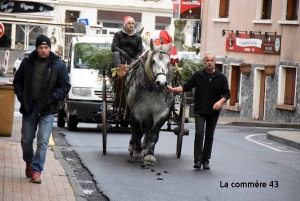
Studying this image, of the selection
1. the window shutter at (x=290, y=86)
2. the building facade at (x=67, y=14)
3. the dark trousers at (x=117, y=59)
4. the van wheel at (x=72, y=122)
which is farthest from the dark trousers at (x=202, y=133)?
the building facade at (x=67, y=14)

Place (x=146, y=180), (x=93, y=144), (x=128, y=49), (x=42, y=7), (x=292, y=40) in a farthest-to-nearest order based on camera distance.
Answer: (x=42, y=7) < (x=292, y=40) < (x=93, y=144) < (x=128, y=49) < (x=146, y=180)

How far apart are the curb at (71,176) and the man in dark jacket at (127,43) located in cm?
190

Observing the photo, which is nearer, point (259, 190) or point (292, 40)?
point (259, 190)

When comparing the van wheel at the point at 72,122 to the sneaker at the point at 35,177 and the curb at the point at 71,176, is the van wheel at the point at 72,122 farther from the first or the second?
the sneaker at the point at 35,177

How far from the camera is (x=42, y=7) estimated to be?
61281 mm

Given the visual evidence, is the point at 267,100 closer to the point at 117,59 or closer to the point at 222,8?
the point at 222,8

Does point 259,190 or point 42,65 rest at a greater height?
point 42,65

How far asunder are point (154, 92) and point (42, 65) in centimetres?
323

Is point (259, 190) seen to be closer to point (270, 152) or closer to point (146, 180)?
point (146, 180)

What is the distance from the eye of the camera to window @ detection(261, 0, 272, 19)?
Answer: 3703cm

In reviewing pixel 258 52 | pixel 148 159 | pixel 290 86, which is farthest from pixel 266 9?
pixel 148 159

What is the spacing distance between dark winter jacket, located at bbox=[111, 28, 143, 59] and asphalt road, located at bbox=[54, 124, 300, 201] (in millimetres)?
1850

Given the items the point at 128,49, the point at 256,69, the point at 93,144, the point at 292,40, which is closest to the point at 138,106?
the point at 128,49

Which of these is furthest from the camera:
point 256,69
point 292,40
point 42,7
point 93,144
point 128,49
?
point 42,7
